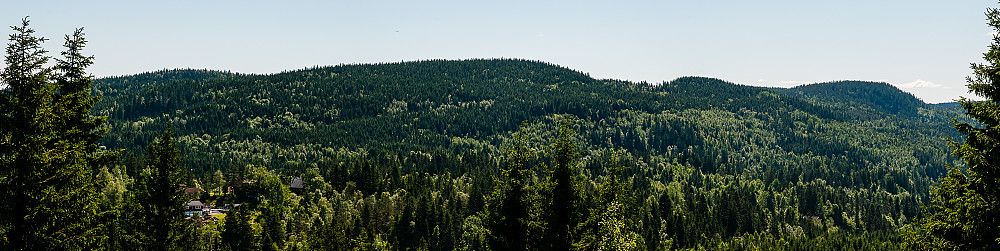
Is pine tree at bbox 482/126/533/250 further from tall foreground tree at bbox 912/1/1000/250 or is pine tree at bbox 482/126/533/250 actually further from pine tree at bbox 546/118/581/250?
tall foreground tree at bbox 912/1/1000/250

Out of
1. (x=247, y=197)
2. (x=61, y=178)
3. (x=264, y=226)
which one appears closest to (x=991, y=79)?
(x=61, y=178)

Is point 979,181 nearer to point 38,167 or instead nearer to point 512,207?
point 512,207

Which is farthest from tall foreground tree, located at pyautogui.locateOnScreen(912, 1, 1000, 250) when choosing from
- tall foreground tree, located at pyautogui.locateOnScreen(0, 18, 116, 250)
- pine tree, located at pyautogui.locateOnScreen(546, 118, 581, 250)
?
tall foreground tree, located at pyautogui.locateOnScreen(0, 18, 116, 250)

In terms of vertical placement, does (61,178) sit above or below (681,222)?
above

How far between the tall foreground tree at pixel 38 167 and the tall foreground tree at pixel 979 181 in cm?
3307

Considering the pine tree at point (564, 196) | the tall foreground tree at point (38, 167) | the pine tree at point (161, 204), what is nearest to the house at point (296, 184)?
the pine tree at point (161, 204)

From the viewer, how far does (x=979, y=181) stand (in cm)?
2333

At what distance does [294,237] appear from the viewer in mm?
99688

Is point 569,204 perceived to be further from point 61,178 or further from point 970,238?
point 61,178

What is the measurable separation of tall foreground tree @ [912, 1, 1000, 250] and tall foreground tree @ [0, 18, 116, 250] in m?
33.1

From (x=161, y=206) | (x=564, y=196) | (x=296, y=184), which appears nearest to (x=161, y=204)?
(x=161, y=206)

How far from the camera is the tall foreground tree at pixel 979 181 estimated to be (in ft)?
→ 74.3

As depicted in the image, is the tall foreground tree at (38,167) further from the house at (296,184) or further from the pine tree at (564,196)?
the house at (296,184)

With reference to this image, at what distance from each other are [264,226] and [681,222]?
9066cm
